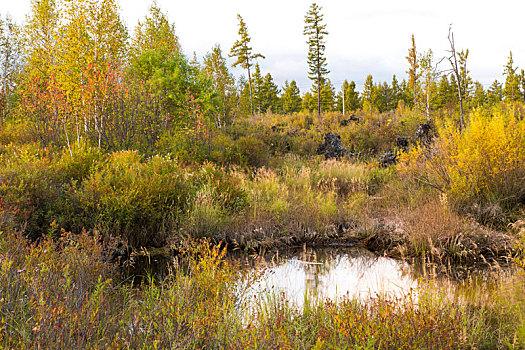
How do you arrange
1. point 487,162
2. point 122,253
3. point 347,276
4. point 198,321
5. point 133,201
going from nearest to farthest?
point 198,321, point 347,276, point 122,253, point 133,201, point 487,162

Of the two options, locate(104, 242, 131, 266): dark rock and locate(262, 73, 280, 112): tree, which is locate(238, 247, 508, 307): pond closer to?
locate(104, 242, 131, 266): dark rock

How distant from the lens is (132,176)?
6758 millimetres

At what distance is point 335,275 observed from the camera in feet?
18.1

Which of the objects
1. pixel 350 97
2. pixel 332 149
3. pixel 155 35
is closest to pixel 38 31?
pixel 155 35

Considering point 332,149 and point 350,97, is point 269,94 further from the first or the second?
point 332,149

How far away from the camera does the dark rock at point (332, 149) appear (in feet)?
45.8

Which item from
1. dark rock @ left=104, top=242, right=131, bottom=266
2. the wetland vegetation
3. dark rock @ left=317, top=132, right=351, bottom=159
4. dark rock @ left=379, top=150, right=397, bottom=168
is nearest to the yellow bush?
the wetland vegetation

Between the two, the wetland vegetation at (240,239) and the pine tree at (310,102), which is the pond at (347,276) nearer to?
the wetland vegetation at (240,239)

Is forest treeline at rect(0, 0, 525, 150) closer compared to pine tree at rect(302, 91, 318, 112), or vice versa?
forest treeline at rect(0, 0, 525, 150)

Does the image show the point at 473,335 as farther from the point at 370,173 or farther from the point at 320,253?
the point at 370,173

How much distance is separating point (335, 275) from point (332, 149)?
9.08 m

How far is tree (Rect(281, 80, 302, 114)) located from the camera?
50719mm

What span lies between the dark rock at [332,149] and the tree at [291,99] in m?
36.8

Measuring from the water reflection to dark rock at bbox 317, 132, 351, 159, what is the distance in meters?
7.47
